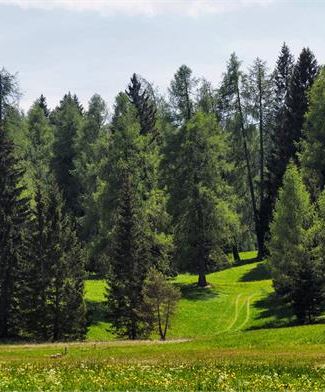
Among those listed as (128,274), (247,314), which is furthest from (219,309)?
(128,274)

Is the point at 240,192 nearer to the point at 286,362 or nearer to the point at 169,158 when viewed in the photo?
the point at 169,158

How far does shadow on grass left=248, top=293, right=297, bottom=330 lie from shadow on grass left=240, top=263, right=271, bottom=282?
796cm

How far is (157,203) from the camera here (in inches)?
2303

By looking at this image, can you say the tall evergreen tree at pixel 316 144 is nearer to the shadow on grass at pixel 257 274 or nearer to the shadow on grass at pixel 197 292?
the shadow on grass at pixel 257 274

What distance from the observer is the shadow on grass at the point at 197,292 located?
175 ft

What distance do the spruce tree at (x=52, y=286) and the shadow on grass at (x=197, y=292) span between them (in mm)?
13042

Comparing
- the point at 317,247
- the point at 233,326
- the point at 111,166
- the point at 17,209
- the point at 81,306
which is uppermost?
the point at 111,166

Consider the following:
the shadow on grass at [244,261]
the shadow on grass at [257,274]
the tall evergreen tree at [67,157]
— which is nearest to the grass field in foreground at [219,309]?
the shadow on grass at [257,274]

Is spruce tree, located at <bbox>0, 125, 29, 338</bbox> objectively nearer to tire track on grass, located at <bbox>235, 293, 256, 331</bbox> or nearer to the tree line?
the tree line

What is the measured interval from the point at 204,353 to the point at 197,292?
87.8ft

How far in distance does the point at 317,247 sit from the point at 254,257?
101 ft

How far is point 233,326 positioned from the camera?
1847 inches

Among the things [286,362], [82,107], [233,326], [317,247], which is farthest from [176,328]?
[82,107]

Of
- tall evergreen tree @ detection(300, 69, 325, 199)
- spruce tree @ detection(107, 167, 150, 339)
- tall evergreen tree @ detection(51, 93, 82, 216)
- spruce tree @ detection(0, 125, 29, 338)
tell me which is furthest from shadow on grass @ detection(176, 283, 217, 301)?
tall evergreen tree @ detection(51, 93, 82, 216)
